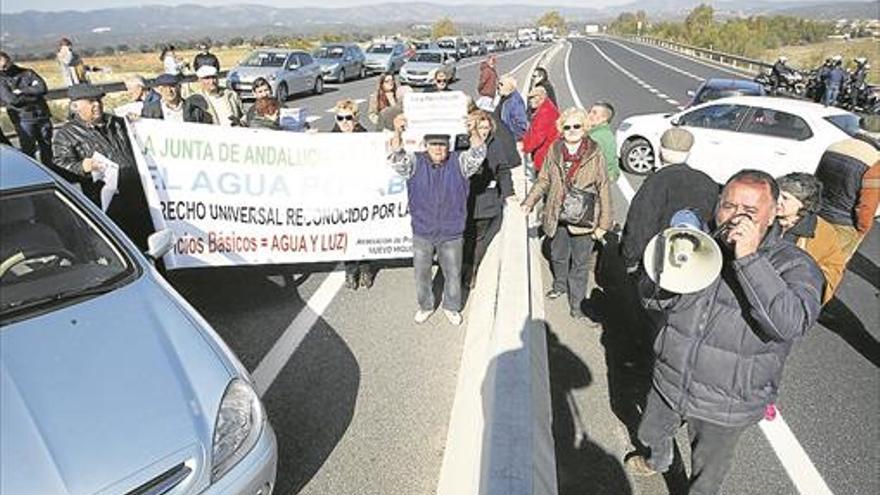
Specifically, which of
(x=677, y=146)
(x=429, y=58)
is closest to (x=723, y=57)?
(x=429, y=58)

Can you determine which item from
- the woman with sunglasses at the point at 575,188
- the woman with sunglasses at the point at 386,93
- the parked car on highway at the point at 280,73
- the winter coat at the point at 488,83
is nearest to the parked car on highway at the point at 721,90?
the winter coat at the point at 488,83

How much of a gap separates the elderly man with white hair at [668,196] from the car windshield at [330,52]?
25.2 meters

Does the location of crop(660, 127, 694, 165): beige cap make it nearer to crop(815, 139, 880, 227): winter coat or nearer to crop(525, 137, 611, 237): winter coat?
crop(525, 137, 611, 237): winter coat

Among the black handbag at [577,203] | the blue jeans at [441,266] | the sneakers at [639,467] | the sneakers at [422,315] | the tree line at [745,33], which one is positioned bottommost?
the tree line at [745,33]

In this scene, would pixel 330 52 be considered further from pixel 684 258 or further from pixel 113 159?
pixel 684 258

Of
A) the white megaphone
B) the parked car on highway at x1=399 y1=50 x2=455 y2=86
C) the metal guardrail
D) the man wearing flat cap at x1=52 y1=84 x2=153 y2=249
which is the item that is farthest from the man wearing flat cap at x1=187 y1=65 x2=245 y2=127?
the metal guardrail

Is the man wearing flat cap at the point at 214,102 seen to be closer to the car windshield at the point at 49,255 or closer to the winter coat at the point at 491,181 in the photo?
the winter coat at the point at 491,181

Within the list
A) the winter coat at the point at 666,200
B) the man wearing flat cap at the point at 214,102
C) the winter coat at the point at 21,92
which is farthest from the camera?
the winter coat at the point at 21,92

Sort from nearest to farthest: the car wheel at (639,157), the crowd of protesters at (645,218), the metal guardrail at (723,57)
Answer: the crowd of protesters at (645,218) < the car wheel at (639,157) < the metal guardrail at (723,57)

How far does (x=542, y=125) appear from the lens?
7.00 metres

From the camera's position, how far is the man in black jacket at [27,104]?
31.9ft

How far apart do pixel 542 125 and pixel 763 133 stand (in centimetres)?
471

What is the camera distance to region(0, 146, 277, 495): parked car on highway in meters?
2.36

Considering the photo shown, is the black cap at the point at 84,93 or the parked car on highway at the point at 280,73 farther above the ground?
the black cap at the point at 84,93
